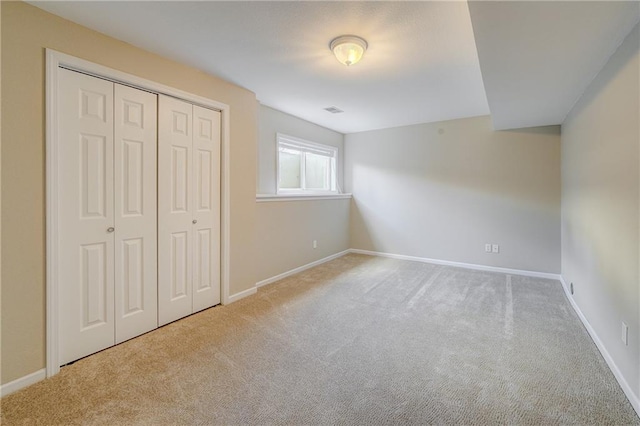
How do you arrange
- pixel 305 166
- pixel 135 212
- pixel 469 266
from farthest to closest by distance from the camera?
1. pixel 305 166
2. pixel 469 266
3. pixel 135 212

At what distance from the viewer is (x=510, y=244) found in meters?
4.29

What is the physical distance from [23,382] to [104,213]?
114 cm

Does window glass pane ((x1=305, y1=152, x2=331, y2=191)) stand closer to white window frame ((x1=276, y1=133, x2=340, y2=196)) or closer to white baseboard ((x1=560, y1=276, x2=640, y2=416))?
white window frame ((x1=276, y1=133, x2=340, y2=196))

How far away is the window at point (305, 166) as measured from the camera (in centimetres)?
448

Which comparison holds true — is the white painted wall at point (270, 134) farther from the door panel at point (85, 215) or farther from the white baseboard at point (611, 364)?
the white baseboard at point (611, 364)

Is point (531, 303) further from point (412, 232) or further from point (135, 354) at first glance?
point (135, 354)

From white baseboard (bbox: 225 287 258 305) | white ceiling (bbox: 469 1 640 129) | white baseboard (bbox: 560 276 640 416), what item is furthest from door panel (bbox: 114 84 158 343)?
white baseboard (bbox: 560 276 640 416)

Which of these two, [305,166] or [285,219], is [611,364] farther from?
[305,166]

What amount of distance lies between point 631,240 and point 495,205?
9.15 feet

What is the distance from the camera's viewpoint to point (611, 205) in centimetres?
204

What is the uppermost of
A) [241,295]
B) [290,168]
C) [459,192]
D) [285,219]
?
[290,168]

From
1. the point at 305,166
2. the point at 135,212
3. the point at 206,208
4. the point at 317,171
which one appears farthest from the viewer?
the point at 317,171

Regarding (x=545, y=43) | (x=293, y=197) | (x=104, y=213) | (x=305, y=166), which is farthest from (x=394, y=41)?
(x=305, y=166)

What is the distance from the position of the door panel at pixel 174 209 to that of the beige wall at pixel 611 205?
10.6 ft
